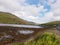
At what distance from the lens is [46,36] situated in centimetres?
1094

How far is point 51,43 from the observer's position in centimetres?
1035

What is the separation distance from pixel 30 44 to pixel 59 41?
1.81m

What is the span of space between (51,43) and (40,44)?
25.9 inches

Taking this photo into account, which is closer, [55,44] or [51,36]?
[55,44]

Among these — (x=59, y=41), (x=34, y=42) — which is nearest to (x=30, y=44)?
(x=34, y=42)

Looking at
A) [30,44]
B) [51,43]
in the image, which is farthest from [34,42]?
[51,43]

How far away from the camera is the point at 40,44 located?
34.0 ft

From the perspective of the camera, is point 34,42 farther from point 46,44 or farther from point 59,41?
point 59,41

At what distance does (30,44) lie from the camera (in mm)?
10711

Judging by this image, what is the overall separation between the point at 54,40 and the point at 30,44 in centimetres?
150

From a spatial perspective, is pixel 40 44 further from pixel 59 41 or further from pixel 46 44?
pixel 59 41

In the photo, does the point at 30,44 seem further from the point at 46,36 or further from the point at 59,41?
the point at 59,41

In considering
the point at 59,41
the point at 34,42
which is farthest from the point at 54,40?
the point at 34,42

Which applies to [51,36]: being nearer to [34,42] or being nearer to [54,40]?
[54,40]
